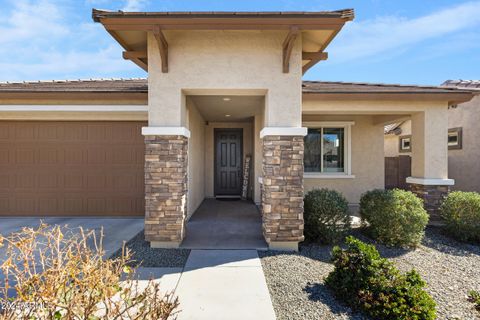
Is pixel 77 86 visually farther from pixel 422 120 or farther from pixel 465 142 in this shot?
pixel 465 142

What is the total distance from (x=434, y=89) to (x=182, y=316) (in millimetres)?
7664

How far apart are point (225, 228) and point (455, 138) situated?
944cm

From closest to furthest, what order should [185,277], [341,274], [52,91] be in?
[341,274] → [185,277] → [52,91]

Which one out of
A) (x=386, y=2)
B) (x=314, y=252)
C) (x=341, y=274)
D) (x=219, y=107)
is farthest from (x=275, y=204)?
(x=386, y=2)

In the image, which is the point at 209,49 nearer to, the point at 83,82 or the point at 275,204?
the point at 275,204

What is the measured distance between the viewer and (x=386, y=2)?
6531mm

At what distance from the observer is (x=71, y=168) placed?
6898 mm

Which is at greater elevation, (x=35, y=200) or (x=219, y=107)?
(x=219, y=107)

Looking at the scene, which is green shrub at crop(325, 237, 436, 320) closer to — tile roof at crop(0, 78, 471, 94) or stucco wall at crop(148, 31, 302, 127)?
stucco wall at crop(148, 31, 302, 127)

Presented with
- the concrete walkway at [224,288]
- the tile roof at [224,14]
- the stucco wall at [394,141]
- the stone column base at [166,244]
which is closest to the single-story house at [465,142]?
the stucco wall at [394,141]

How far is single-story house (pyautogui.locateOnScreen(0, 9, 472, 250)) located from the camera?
463 centimetres

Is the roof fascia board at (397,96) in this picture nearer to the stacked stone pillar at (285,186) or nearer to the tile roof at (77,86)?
the stacked stone pillar at (285,186)

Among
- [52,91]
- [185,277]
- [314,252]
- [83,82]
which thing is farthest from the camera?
[83,82]

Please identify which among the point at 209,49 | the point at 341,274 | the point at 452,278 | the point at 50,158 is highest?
the point at 209,49
